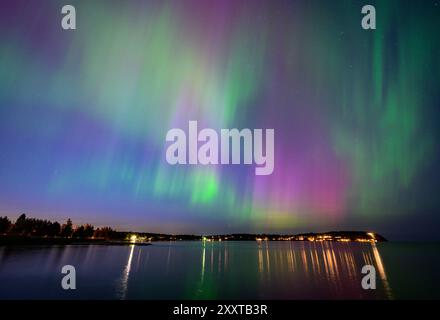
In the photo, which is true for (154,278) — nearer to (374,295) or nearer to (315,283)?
(315,283)

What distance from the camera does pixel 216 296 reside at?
124ft

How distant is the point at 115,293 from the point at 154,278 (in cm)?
1411

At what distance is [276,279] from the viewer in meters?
50.7

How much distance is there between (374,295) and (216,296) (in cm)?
1725
